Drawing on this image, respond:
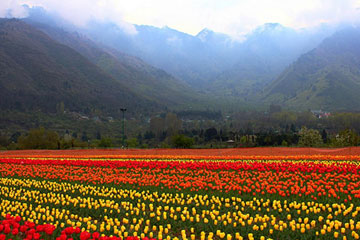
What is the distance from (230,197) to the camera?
12617mm

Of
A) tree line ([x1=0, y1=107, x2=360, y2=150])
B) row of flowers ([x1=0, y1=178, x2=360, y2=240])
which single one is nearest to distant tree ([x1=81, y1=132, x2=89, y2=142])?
tree line ([x1=0, y1=107, x2=360, y2=150])

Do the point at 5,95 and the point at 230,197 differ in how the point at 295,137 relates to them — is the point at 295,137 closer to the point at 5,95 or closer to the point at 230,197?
the point at 230,197

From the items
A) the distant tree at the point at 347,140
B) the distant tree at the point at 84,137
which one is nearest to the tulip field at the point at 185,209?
the distant tree at the point at 347,140

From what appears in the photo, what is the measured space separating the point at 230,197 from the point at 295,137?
60964mm

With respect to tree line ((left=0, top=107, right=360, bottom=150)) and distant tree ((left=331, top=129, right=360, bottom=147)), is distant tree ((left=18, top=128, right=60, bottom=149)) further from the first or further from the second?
distant tree ((left=331, top=129, right=360, bottom=147))

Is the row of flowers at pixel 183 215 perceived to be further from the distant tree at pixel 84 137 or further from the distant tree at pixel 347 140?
the distant tree at pixel 84 137

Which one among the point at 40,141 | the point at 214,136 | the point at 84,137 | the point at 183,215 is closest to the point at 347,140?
the point at 214,136

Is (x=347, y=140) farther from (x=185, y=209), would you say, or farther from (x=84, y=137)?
(x=84, y=137)

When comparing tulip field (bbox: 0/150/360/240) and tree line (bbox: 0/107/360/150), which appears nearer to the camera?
tulip field (bbox: 0/150/360/240)

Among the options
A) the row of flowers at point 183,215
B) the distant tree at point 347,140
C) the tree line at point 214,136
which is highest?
the tree line at point 214,136

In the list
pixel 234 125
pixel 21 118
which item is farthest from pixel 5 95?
pixel 234 125

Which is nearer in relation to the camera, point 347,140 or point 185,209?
point 185,209

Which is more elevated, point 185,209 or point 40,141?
point 40,141

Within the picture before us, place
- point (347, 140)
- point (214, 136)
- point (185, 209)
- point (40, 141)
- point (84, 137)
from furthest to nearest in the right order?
point (84, 137)
point (214, 136)
point (40, 141)
point (347, 140)
point (185, 209)
